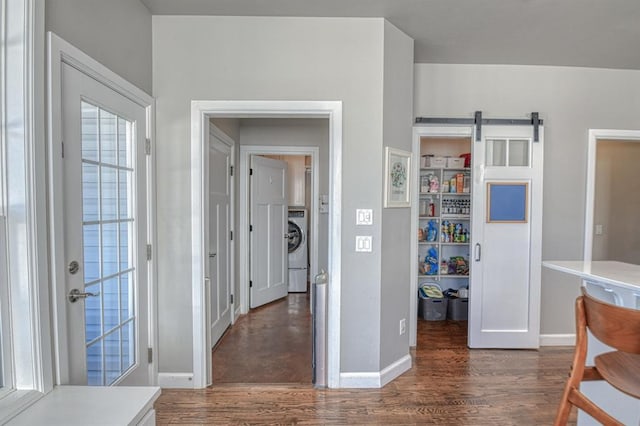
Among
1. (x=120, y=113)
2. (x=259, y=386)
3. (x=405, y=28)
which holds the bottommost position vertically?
(x=259, y=386)

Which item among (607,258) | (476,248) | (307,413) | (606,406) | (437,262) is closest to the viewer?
(606,406)

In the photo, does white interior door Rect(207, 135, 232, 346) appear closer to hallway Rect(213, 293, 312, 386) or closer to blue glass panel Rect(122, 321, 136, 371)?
hallway Rect(213, 293, 312, 386)

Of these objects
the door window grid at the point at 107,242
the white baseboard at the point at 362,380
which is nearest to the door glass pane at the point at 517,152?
the white baseboard at the point at 362,380

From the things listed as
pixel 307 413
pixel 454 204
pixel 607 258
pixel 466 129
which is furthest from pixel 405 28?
pixel 607 258

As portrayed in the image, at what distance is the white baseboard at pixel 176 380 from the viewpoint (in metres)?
2.49

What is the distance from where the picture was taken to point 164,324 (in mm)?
2494

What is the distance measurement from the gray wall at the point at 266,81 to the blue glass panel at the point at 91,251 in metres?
0.64

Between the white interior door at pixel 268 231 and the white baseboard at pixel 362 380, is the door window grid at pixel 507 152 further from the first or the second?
the white interior door at pixel 268 231

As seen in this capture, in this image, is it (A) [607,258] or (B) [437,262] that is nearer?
(B) [437,262]

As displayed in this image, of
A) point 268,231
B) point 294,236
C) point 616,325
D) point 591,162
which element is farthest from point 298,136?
point 616,325

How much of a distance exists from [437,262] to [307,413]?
277 cm

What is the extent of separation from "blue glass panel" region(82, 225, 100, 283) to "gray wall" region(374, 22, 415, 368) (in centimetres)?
177

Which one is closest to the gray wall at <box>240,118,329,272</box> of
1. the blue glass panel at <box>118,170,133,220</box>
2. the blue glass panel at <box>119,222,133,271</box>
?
the blue glass panel at <box>118,170,133,220</box>

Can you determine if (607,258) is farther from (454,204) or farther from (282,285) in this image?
(282,285)
